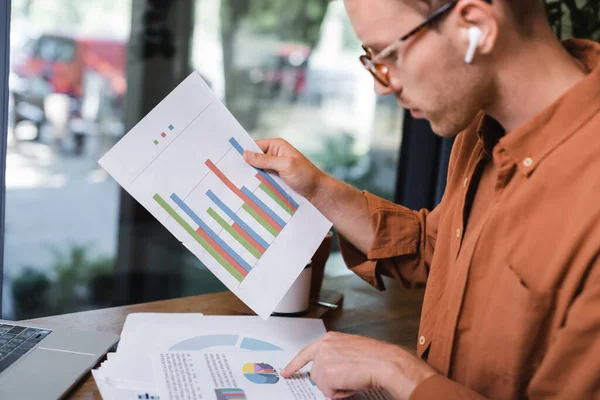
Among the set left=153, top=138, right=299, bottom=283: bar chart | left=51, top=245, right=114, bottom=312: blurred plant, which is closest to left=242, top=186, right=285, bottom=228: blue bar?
left=153, top=138, right=299, bottom=283: bar chart

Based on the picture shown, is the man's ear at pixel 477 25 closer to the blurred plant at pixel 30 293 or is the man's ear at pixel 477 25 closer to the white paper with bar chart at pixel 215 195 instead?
the white paper with bar chart at pixel 215 195

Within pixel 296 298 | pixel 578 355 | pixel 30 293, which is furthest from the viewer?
pixel 30 293

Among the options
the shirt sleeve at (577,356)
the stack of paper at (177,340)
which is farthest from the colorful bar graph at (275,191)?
the shirt sleeve at (577,356)

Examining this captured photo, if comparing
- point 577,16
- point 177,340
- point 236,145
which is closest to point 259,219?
point 236,145

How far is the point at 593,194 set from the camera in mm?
Answer: 801

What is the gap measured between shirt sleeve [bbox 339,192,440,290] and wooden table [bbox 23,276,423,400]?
0.32ft

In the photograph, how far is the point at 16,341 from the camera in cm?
101

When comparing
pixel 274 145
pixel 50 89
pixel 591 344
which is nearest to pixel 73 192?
pixel 50 89

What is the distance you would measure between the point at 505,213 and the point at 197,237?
48 cm

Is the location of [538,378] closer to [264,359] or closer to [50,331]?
[264,359]

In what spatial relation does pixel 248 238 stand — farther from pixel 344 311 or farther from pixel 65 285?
pixel 65 285

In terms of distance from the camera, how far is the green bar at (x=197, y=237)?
1.05 metres

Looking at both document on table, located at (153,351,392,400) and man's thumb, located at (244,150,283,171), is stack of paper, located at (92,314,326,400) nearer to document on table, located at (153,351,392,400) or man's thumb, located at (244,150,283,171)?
document on table, located at (153,351,392,400)

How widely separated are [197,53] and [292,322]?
1796 mm
